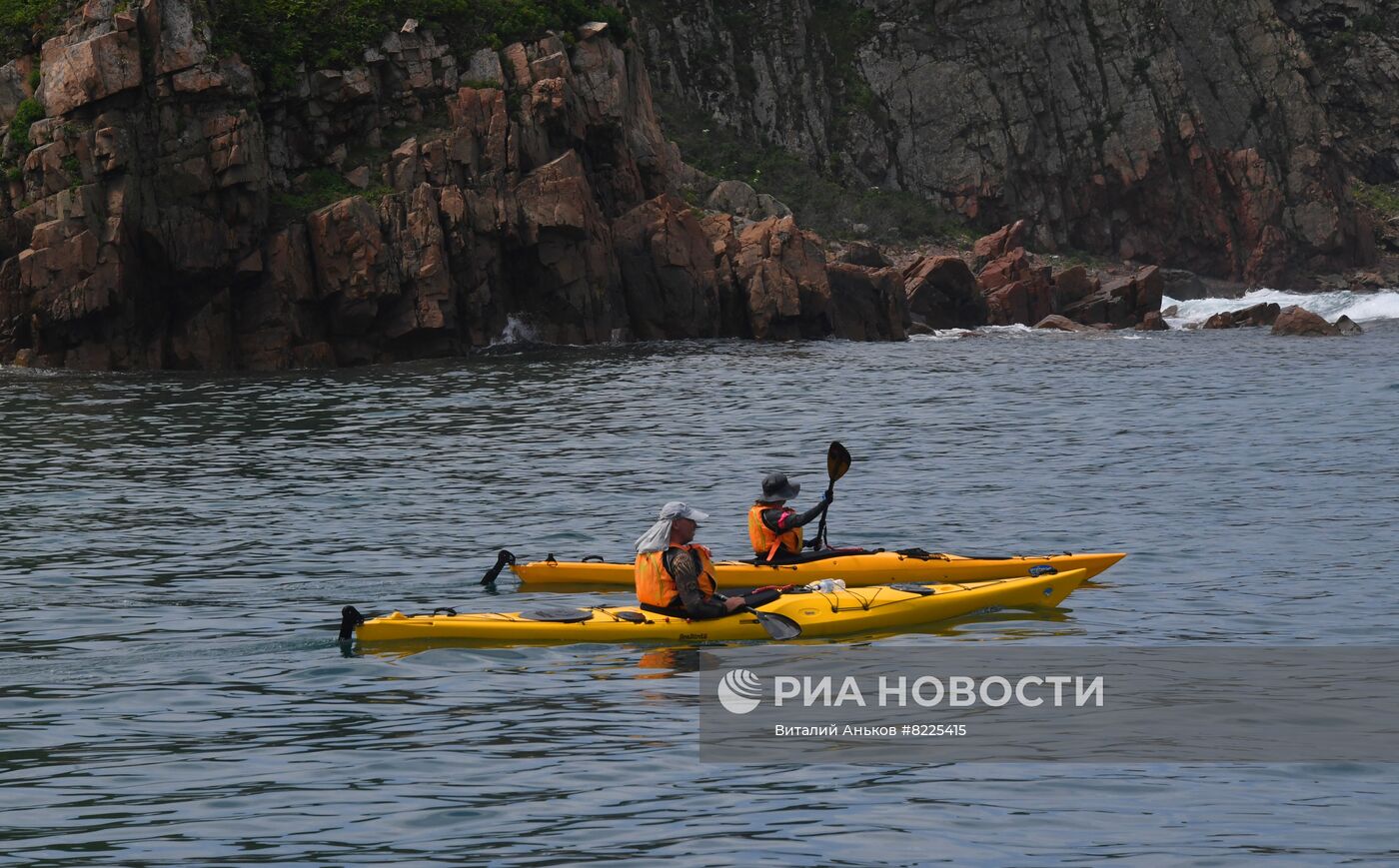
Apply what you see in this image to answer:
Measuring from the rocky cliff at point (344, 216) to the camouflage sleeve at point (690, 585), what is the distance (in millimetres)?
31377

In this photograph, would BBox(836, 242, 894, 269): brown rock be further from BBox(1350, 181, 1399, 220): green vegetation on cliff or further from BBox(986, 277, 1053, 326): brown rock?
BBox(1350, 181, 1399, 220): green vegetation on cliff

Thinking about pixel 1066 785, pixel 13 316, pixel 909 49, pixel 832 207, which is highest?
pixel 909 49

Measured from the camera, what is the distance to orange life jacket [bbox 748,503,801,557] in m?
17.5

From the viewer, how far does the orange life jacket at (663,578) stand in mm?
14539

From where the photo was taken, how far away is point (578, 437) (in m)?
30.0

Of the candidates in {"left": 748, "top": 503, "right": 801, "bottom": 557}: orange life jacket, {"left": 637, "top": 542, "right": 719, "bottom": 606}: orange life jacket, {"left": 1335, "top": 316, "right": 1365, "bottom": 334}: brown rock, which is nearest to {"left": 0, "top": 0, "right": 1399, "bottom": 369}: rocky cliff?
{"left": 1335, "top": 316, "right": 1365, "bottom": 334}: brown rock

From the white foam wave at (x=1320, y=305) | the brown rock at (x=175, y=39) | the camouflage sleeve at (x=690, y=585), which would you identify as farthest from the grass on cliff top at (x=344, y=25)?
the camouflage sleeve at (x=690, y=585)

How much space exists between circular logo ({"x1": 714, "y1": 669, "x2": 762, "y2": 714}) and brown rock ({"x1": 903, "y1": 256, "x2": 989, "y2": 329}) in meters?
47.8

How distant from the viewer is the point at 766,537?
17.6m

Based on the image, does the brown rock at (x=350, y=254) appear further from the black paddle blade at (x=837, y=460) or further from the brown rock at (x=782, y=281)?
the black paddle blade at (x=837, y=460)

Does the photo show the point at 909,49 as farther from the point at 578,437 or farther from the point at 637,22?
the point at 578,437

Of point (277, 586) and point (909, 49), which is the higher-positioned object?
point (909, 49)

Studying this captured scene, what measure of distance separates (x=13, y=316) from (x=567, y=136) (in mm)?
17245

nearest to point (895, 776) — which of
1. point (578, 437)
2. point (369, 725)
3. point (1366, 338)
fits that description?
point (369, 725)
